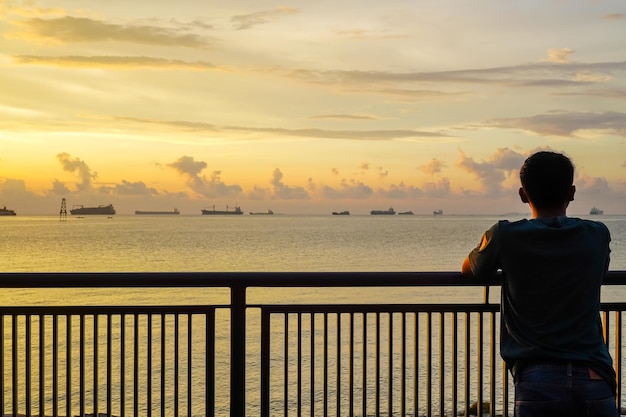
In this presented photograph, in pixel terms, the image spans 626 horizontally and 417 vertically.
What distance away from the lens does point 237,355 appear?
4.54 metres

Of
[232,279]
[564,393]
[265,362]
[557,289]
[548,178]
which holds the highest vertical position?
[548,178]

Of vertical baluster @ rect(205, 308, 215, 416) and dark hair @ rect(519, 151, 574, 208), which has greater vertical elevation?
dark hair @ rect(519, 151, 574, 208)

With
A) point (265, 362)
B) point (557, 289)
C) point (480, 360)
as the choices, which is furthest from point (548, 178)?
point (265, 362)

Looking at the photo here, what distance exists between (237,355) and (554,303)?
2173 millimetres

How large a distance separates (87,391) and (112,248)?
75776 mm

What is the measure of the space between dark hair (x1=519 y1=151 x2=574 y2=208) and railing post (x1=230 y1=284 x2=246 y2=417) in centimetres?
198

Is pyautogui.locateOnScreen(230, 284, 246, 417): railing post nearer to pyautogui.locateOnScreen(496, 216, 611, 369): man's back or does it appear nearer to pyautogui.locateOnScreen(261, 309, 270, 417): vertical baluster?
pyautogui.locateOnScreen(261, 309, 270, 417): vertical baluster

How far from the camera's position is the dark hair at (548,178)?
3.05 meters

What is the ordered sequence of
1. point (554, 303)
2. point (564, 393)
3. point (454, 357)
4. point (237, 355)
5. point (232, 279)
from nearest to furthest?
point (564, 393)
point (554, 303)
point (232, 279)
point (237, 355)
point (454, 357)

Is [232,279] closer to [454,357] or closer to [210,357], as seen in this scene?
[210,357]

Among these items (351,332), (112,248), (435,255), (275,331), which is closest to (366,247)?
(435,255)

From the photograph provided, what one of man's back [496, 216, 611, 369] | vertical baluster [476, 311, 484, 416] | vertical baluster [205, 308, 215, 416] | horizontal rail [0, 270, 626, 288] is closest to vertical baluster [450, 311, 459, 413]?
vertical baluster [476, 311, 484, 416]

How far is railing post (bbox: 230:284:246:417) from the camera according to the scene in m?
4.47

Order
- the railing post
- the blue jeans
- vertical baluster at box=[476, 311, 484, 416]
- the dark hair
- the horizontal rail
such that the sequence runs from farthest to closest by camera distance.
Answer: vertical baluster at box=[476, 311, 484, 416] → the railing post → the horizontal rail → the dark hair → the blue jeans
